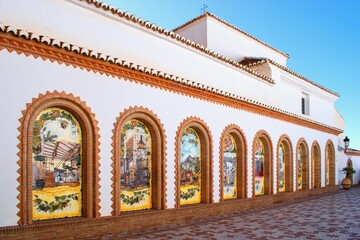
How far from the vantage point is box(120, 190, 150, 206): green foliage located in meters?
9.86

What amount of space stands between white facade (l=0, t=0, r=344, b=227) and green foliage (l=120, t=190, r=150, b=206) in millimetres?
800

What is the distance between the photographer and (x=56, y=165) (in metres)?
8.35

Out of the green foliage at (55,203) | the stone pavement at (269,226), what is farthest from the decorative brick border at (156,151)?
the green foliage at (55,203)

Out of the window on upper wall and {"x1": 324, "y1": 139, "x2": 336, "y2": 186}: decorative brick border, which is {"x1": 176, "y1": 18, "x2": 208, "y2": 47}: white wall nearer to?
the window on upper wall

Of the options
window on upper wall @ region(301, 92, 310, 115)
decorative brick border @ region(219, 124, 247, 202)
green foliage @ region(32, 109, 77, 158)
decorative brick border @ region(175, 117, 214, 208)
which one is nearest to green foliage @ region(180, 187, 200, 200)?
decorative brick border @ region(175, 117, 214, 208)

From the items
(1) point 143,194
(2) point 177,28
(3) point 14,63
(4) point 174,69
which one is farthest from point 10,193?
(2) point 177,28

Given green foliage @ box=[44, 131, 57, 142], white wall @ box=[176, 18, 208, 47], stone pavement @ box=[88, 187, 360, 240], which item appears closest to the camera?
green foliage @ box=[44, 131, 57, 142]

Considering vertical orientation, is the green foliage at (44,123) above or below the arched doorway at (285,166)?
above

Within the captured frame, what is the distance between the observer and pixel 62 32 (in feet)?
29.0

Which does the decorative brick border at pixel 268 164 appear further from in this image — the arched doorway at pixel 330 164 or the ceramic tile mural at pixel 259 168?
the arched doorway at pixel 330 164

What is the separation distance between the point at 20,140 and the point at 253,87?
11579mm

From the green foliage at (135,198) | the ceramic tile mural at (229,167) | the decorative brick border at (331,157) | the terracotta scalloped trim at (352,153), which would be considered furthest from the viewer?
the terracotta scalloped trim at (352,153)

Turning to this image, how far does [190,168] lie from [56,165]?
5.20 meters

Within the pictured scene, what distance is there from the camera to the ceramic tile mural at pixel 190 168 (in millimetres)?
11852
